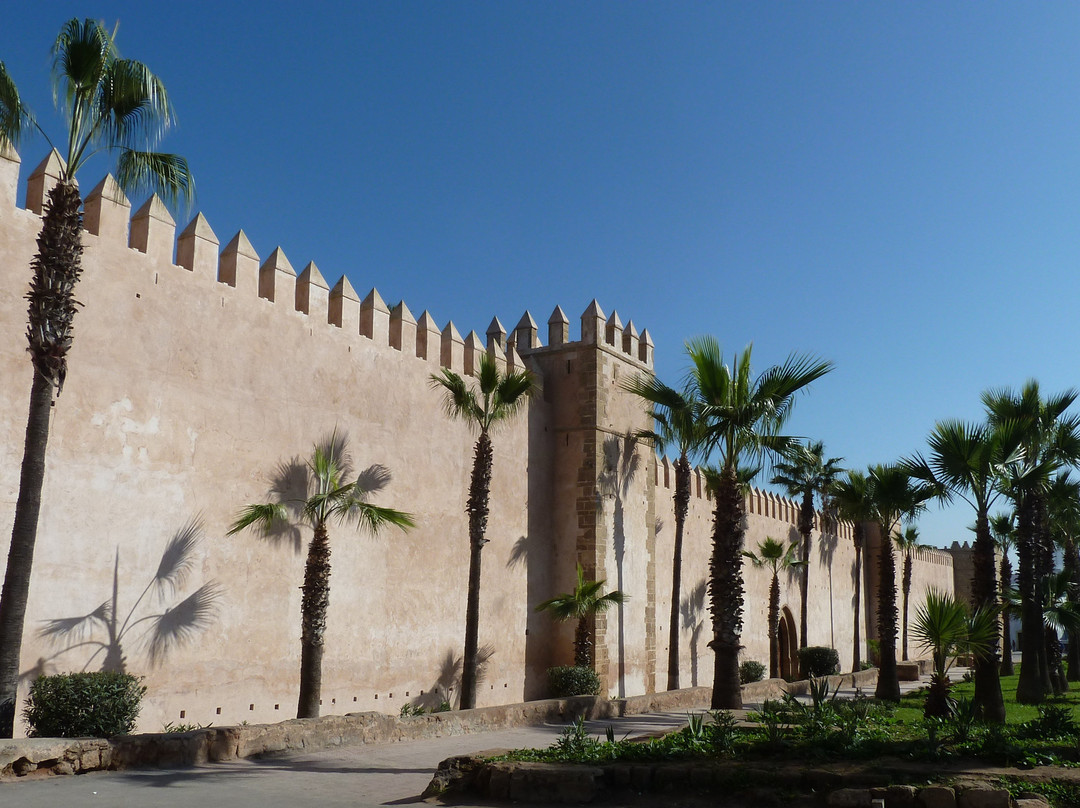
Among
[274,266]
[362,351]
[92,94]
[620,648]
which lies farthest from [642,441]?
[92,94]

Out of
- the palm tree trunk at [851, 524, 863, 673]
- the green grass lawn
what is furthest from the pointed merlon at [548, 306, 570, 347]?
the palm tree trunk at [851, 524, 863, 673]

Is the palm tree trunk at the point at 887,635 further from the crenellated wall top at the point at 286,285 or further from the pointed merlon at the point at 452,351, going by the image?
the pointed merlon at the point at 452,351


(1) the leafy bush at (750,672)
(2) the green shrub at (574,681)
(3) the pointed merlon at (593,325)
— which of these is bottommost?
(1) the leafy bush at (750,672)

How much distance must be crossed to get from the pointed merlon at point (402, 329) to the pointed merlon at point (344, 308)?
0.85 m

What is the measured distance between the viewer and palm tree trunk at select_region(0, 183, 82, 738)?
8.59 m

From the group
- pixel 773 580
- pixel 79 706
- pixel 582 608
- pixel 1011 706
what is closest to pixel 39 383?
pixel 79 706

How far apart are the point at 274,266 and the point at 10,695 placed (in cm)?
693

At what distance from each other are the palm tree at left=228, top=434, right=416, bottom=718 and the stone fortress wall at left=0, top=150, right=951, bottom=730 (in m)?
0.23

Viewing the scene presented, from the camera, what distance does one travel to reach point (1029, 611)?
17.7m

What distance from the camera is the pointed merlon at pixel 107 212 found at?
11.5m

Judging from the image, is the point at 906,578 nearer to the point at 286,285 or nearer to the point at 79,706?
the point at 286,285

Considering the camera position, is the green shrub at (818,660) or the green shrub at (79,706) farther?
the green shrub at (818,660)

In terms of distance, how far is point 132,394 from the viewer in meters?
11.6

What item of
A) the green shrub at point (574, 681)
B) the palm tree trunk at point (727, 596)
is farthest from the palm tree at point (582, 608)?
the palm tree trunk at point (727, 596)
